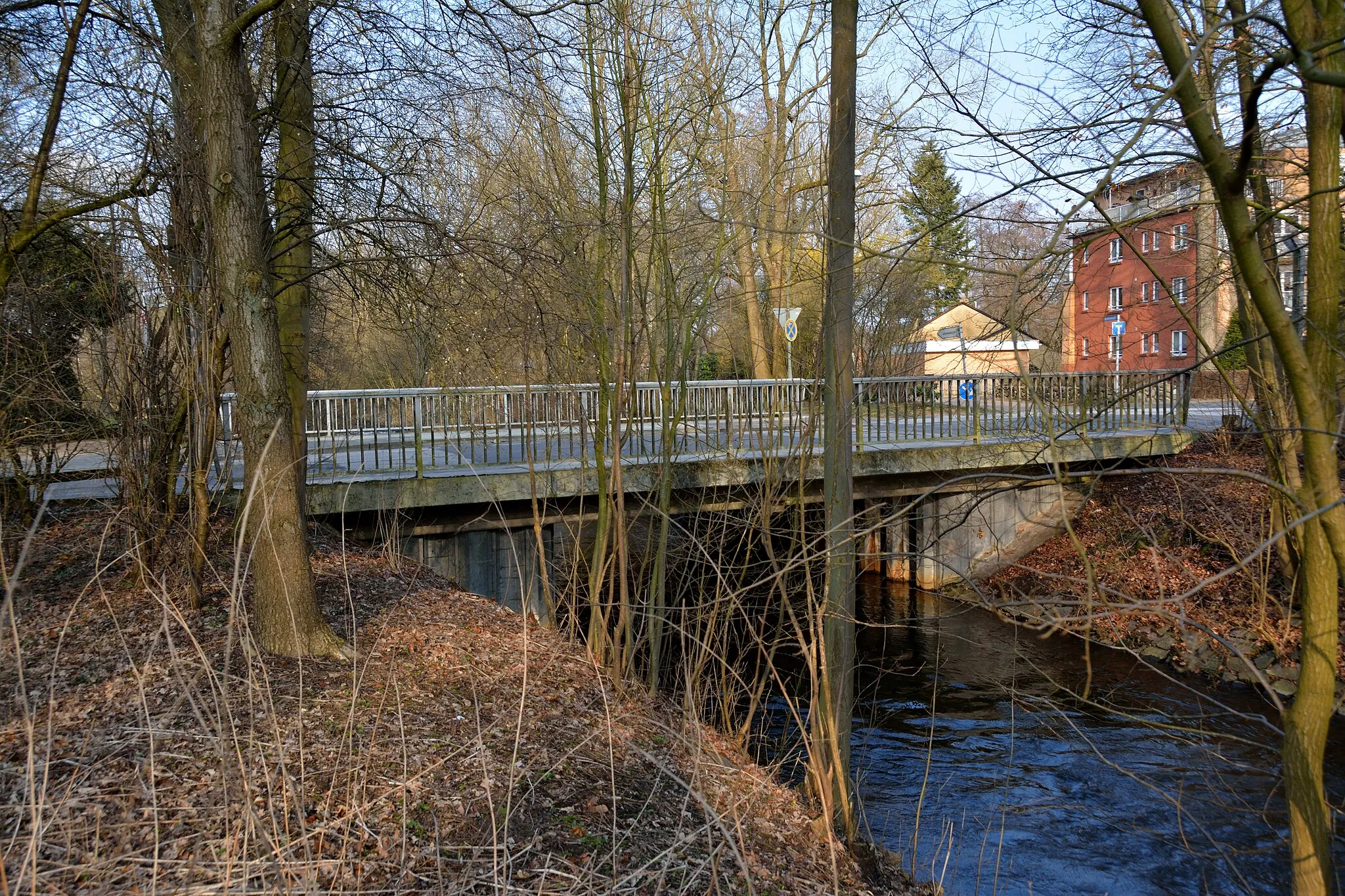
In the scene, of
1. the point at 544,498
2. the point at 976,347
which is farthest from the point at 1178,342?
the point at 544,498

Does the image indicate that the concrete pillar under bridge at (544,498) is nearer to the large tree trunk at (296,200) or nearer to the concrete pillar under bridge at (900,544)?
the concrete pillar under bridge at (900,544)

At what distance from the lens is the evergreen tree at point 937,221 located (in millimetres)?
4195

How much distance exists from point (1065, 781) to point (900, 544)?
8500mm

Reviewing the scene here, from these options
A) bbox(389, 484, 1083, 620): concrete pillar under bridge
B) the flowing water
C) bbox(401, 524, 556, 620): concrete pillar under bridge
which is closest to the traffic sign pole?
the flowing water

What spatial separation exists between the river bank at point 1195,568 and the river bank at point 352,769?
4.98 meters

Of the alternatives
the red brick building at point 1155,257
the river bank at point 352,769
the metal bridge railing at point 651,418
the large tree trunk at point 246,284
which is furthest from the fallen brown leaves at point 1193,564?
the large tree trunk at point 246,284

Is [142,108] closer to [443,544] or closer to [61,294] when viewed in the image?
[61,294]

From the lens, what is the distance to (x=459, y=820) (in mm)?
4148

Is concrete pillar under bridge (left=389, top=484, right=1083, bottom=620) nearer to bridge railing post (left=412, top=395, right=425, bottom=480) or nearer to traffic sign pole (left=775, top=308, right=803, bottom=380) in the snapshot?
bridge railing post (left=412, top=395, right=425, bottom=480)

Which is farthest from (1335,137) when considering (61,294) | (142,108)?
(61,294)

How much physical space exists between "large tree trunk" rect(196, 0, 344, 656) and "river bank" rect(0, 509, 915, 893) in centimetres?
56

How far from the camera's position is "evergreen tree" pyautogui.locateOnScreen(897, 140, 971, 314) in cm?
420

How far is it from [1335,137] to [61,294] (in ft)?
29.1

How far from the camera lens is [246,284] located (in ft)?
17.8
